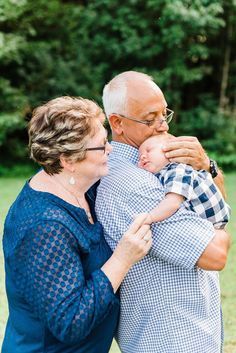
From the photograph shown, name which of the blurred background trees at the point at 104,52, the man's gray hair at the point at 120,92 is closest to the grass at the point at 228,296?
the man's gray hair at the point at 120,92

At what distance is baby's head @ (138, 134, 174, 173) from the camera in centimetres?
251

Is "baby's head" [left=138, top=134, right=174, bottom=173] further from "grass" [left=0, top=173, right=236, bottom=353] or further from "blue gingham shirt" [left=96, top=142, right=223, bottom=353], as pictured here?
"grass" [left=0, top=173, right=236, bottom=353]

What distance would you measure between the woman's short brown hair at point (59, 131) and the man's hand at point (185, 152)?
38 centimetres

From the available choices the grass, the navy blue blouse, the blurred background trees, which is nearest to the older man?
the navy blue blouse

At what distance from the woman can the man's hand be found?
0.32 metres

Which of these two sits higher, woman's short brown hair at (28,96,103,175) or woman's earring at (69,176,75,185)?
woman's short brown hair at (28,96,103,175)

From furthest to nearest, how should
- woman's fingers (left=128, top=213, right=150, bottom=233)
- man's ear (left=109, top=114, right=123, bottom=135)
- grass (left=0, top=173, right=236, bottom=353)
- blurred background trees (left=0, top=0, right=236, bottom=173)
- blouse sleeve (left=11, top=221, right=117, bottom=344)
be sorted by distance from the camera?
blurred background trees (left=0, top=0, right=236, bottom=173) < grass (left=0, top=173, right=236, bottom=353) < man's ear (left=109, top=114, right=123, bottom=135) < woman's fingers (left=128, top=213, right=150, bottom=233) < blouse sleeve (left=11, top=221, right=117, bottom=344)

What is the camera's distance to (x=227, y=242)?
2.44 m

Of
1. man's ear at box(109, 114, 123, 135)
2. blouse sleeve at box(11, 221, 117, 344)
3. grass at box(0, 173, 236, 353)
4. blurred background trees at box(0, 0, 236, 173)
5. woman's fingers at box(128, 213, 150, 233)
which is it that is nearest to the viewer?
blouse sleeve at box(11, 221, 117, 344)

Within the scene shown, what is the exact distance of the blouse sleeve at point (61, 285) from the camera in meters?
2.16

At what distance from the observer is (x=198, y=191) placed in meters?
2.51

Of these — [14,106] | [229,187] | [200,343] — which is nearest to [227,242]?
[200,343]

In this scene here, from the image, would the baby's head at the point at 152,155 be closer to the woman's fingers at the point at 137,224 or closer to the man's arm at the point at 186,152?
the man's arm at the point at 186,152

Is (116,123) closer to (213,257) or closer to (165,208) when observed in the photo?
(165,208)
